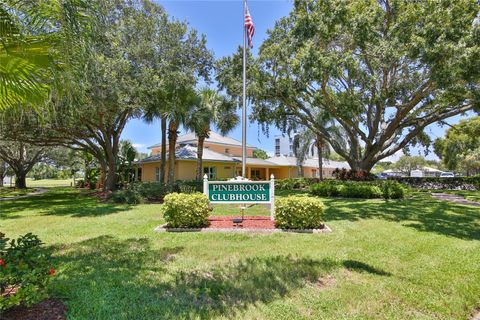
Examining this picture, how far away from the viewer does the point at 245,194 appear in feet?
30.0

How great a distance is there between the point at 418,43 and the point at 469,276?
10.3 metres

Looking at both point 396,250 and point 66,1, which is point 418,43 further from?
point 66,1

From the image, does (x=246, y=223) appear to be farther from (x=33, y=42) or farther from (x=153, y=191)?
(x=153, y=191)

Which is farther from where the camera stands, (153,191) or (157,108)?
(157,108)

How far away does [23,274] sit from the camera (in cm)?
323

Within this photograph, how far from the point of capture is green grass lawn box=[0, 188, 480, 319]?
3.83m

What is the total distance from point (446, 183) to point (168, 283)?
107 ft

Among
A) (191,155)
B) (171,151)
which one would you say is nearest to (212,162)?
(191,155)

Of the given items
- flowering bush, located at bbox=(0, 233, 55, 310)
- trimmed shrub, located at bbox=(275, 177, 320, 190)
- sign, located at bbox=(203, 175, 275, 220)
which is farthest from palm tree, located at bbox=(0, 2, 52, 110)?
trimmed shrub, located at bbox=(275, 177, 320, 190)

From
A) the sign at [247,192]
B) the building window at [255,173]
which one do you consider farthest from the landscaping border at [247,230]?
the building window at [255,173]

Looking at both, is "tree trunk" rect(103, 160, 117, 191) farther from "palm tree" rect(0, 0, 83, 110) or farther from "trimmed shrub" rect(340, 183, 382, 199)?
"palm tree" rect(0, 0, 83, 110)

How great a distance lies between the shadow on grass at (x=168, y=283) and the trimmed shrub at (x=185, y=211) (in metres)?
2.15

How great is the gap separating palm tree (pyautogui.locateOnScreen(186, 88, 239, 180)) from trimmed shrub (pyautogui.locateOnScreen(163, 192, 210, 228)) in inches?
456

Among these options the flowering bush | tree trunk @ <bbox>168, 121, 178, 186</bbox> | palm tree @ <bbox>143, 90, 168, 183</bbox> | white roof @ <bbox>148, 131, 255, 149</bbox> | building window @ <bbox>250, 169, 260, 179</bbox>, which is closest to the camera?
the flowering bush
